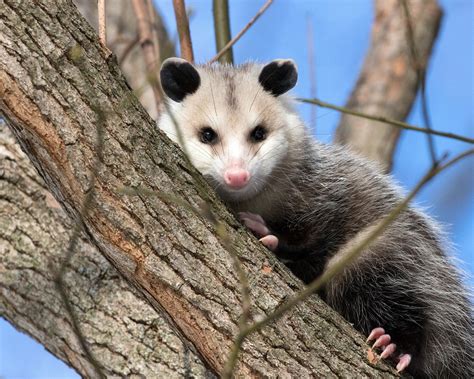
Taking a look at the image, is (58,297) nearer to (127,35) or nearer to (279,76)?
(279,76)

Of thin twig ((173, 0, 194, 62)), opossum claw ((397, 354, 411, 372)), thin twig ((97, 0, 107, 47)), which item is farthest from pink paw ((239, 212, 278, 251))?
thin twig ((173, 0, 194, 62))

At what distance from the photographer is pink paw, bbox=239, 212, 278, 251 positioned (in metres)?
2.32

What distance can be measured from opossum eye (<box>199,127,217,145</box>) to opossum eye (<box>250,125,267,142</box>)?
0.13 m

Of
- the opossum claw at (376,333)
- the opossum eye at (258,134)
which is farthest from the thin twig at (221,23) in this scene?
the opossum claw at (376,333)

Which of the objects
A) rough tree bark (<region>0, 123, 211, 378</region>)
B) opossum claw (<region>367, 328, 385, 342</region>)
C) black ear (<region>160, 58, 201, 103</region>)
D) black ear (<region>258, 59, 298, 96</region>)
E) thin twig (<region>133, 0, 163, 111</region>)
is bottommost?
rough tree bark (<region>0, 123, 211, 378</region>)

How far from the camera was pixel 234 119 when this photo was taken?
2.51 meters

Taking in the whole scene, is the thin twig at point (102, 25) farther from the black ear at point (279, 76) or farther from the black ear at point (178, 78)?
Result: the black ear at point (279, 76)

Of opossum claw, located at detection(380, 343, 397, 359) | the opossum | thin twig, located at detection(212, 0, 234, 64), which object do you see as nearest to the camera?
opossum claw, located at detection(380, 343, 397, 359)

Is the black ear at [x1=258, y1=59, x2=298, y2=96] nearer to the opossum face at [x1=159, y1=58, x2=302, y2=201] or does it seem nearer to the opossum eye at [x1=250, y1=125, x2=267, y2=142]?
the opossum face at [x1=159, y1=58, x2=302, y2=201]

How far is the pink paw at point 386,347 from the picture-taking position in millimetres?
2168

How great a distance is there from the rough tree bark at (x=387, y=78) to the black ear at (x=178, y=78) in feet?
5.36

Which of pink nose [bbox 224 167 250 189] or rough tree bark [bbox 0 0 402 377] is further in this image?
pink nose [bbox 224 167 250 189]

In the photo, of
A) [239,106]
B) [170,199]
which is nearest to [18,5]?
[170,199]

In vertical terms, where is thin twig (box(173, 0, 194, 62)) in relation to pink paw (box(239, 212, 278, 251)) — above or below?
above
